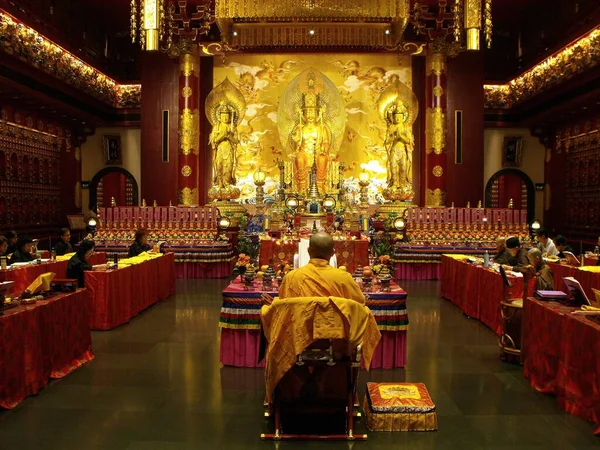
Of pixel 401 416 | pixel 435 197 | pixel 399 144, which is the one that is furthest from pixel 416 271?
pixel 401 416

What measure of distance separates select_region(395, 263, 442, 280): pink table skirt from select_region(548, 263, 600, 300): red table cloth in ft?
11.3

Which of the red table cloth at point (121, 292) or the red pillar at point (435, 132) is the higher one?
the red pillar at point (435, 132)

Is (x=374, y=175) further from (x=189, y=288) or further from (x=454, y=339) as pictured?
(x=454, y=339)

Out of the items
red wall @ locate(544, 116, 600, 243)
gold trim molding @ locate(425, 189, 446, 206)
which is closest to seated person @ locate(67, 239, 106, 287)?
gold trim molding @ locate(425, 189, 446, 206)

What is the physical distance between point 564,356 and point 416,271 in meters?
6.89

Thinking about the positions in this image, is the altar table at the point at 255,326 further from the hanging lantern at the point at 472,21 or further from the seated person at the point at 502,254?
the hanging lantern at the point at 472,21

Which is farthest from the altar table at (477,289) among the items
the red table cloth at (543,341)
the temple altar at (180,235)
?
the temple altar at (180,235)

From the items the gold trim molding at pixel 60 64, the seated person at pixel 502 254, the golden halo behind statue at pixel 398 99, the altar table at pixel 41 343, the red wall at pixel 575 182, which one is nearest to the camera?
the altar table at pixel 41 343

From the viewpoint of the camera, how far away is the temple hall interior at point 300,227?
3.61m

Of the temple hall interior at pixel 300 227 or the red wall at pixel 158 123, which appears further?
the red wall at pixel 158 123

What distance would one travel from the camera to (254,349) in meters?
4.94

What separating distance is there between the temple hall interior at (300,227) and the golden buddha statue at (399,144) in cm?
5

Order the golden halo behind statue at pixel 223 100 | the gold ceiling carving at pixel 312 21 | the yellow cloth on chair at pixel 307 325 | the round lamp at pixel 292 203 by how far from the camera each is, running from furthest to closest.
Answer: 1. the golden halo behind statue at pixel 223 100
2. the round lamp at pixel 292 203
3. the gold ceiling carving at pixel 312 21
4. the yellow cloth on chair at pixel 307 325

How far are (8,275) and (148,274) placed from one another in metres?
1.74
